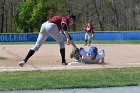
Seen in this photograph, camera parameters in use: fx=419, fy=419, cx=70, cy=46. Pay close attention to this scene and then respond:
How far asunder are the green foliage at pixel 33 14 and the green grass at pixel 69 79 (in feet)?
135

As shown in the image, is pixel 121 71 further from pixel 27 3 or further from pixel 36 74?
pixel 27 3

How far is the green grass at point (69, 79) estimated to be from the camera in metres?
8.55

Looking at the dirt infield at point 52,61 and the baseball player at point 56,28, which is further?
the baseball player at point 56,28

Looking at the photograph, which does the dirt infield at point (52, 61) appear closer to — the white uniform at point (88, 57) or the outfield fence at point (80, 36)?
the white uniform at point (88, 57)

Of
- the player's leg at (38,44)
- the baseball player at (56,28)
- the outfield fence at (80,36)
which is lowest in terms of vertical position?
the outfield fence at (80,36)

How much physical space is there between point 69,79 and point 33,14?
4278cm

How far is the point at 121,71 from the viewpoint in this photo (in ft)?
36.3

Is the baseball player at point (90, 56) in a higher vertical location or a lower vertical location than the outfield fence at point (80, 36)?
higher

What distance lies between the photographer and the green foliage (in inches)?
2056

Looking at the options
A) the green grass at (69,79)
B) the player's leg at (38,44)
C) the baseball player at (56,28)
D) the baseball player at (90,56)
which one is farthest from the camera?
the baseball player at (90,56)

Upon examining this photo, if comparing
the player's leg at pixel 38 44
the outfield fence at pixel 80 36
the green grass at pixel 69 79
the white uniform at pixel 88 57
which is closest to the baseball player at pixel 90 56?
the white uniform at pixel 88 57

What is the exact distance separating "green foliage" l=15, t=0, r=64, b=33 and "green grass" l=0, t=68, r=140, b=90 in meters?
41.2

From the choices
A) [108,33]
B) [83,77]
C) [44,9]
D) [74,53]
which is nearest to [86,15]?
[44,9]

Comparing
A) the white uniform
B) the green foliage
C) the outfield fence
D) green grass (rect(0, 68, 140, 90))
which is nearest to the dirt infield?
the white uniform
